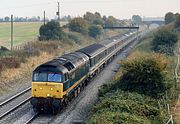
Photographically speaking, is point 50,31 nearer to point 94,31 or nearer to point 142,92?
point 94,31

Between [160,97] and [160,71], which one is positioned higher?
[160,71]

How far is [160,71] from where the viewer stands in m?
23.0

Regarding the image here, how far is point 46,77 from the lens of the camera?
72.8 ft

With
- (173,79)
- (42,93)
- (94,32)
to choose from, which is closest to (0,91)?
(42,93)

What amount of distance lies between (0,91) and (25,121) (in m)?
9.17

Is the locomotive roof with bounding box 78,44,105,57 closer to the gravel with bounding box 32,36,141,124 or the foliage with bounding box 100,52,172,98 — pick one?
the gravel with bounding box 32,36,141,124

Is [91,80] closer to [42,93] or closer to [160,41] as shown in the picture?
[42,93]

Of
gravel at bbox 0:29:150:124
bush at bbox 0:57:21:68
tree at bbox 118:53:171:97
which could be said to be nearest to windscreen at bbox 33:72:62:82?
gravel at bbox 0:29:150:124

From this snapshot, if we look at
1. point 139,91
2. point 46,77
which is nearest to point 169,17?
point 139,91

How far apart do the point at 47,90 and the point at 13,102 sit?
5.22 meters

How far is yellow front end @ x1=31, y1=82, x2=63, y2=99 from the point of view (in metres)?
21.9

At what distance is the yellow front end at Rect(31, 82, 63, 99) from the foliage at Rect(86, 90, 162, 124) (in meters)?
3.16

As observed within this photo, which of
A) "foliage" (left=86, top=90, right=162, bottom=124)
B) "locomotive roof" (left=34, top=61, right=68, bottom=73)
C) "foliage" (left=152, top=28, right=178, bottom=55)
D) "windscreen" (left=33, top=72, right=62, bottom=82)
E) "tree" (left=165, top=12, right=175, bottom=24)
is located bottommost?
"foliage" (left=86, top=90, right=162, bottom=124)

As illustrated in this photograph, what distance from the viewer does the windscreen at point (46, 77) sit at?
72.3ft
